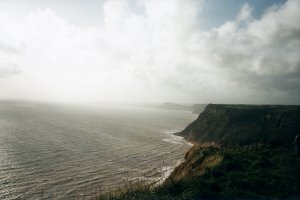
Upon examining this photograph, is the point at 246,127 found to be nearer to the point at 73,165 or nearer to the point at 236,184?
the point at 73,165

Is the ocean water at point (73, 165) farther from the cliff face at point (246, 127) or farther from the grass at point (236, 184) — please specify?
the cliff face at point (246, 127)

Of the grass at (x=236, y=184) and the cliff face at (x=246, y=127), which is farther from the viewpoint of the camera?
the cliff face at (x=246, y=127)

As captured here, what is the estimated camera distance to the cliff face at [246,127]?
6538cm

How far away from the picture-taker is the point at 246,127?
77375 millimetres

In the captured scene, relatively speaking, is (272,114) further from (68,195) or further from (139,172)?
(68,195)

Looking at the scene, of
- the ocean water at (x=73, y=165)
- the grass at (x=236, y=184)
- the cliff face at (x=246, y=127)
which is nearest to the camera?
the grass at (x=236, y=184)

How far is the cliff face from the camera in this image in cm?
6538

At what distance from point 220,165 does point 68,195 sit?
69.6 ft

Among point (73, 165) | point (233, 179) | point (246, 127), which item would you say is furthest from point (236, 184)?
point (246, 127)

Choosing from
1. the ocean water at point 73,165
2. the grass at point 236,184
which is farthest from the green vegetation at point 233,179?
the ocean water at point 73,165

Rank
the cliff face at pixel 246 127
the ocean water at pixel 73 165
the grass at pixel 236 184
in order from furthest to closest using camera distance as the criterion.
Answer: the cliff face at pixel 246 127, the ocean water at pixel 73 165, the grass at pixel 236 184

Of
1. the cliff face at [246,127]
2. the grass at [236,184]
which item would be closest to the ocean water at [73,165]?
the grass at [236,184]

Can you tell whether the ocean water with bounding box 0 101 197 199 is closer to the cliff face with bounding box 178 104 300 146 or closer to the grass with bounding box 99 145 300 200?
the grass with bounding box 99 145 300 200

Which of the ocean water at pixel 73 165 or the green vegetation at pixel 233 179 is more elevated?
the green vegetation at pixel 233 179
